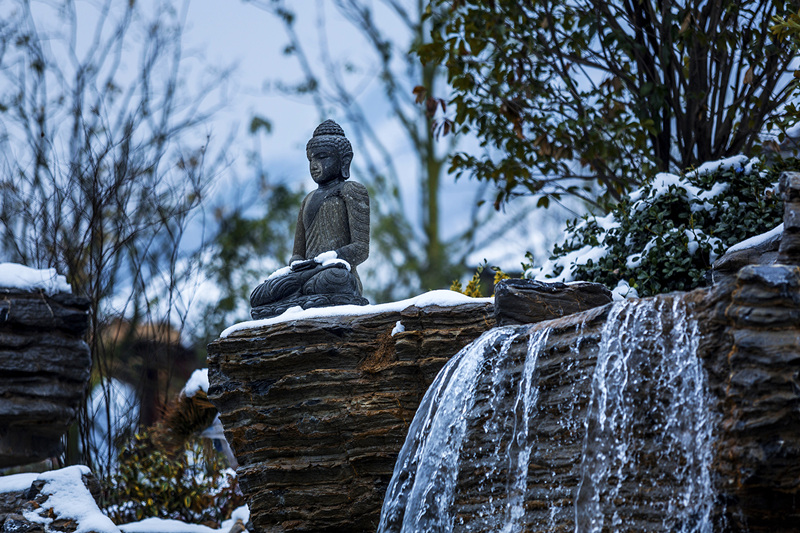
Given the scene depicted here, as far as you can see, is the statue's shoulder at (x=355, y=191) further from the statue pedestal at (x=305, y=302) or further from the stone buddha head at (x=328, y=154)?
the statue pedestal at (x=305, y=302)

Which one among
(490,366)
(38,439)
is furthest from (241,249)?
(490,366)

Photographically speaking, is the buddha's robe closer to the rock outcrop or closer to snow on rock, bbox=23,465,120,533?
snow on rock, bbox=23,465,120,533

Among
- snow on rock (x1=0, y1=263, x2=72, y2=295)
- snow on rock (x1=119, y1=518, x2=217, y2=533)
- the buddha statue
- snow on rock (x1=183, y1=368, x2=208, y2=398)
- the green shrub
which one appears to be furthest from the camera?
snow on rock (x1=183, y1=368, x2=208, y2=398)

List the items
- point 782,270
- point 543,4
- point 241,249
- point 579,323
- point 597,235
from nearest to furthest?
point 782,270
point 579,323
point 597,235
point 543,4
point 241,249

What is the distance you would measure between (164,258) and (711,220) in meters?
8.10

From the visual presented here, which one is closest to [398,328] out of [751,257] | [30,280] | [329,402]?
[329,402]

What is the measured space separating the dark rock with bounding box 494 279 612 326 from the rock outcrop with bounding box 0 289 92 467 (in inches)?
169

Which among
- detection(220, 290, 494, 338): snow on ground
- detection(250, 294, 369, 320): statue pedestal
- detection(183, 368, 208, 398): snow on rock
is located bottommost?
detection(183, 368, 208, 398): snow on rock

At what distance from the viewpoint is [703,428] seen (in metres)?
4.18

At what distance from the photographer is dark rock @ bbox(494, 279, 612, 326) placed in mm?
5633

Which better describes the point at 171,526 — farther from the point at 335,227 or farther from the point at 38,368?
the point at 335,227

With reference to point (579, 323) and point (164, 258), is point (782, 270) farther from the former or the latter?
point (164, 258)

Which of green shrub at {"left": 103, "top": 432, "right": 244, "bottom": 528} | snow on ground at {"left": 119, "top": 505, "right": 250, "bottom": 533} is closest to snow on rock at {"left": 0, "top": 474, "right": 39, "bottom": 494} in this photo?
snow on ground at {"left": 119, "top": 505, "right": 250, "bottom": 533}

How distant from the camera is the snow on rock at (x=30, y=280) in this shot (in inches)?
310
